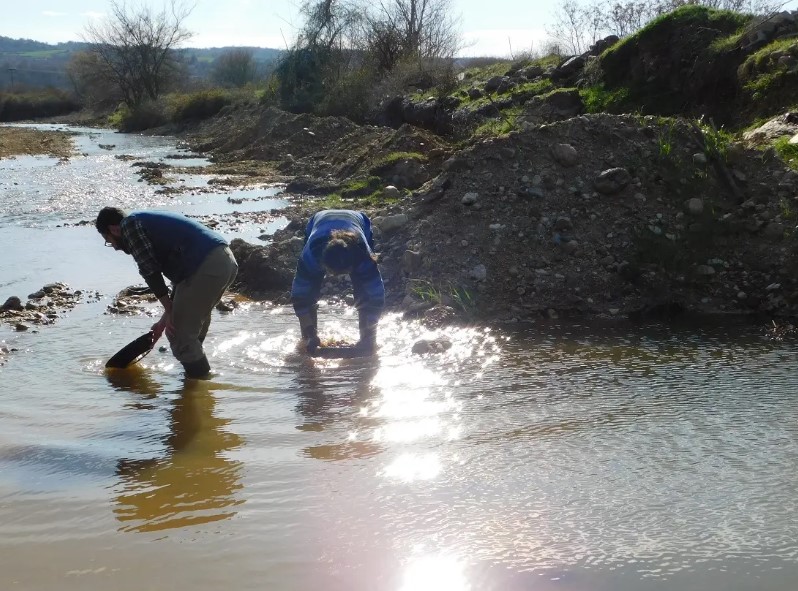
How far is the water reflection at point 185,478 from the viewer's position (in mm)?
3635

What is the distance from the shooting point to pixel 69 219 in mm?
13641

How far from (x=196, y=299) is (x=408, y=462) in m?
2.23

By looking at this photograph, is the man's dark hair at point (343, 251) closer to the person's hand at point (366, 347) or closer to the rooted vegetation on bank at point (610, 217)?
the person's hand at point (366, 347)

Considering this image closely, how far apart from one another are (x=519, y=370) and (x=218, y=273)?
7.62 ft

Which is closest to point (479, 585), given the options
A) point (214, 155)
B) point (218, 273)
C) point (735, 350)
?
point (218, 273)

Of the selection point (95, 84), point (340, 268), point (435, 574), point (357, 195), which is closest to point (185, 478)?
point (435, 574)

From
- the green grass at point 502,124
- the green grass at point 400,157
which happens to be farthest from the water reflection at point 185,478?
the green grass at point 502,124

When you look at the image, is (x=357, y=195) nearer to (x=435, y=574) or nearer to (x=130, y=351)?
(x=130, y=351)

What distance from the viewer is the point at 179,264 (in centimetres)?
546

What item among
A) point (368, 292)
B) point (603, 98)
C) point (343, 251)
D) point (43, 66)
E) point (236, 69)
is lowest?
point (368, 292)

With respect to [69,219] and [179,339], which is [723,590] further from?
[69,219]

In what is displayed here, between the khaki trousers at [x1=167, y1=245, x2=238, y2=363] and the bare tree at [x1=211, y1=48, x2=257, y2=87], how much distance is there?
189ft

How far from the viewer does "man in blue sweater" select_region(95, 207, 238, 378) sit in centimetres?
523

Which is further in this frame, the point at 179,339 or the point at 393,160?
the point at 393,160
